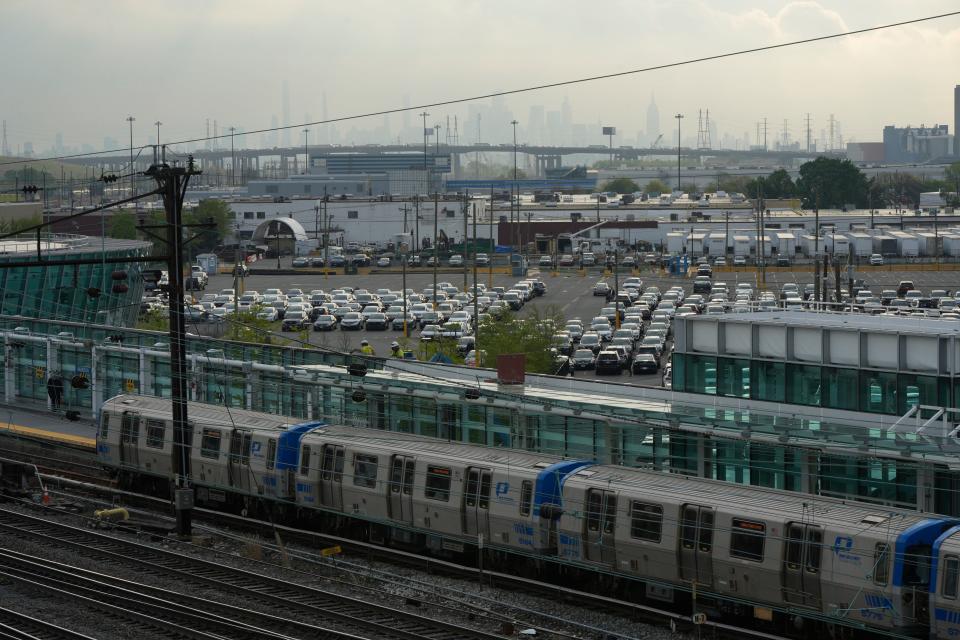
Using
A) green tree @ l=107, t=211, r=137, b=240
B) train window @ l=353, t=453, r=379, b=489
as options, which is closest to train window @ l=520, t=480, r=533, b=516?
train window @ l=353, t=453, r=379, b=489

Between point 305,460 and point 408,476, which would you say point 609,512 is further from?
point 305,460

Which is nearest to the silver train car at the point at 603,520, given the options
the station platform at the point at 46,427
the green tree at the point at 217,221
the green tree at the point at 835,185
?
the station platform at the point at 46,427

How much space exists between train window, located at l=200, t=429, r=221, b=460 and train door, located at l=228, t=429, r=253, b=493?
37 centimetres

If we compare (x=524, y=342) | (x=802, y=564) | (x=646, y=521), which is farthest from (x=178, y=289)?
(x=524, y=342)

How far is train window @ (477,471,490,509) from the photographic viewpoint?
1669 centimetres

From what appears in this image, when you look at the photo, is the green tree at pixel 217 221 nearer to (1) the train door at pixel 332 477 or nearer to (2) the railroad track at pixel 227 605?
(1) the train door at pixel 332 477

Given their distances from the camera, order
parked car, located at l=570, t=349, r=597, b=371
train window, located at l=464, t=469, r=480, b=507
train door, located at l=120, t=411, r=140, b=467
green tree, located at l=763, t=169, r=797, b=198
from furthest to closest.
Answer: green tree, located at l=763, t=169, r=797, b=198 → parked car, located at l=570, t=349, r=597, b=371 → train door, located at l=120, t=411, r=140, b=467 → train window, located at l=464, t=469, r=480, b=507

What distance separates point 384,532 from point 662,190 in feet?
530

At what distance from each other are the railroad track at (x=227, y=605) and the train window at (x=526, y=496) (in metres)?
2.29

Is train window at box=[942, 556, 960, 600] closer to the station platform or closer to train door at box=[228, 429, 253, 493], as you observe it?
train door at box=[228, 429, 253, 493]

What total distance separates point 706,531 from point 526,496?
2.79m

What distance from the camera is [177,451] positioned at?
20016 millimetres

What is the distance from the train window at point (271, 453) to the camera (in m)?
19.9

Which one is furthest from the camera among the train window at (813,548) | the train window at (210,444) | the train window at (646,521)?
the train window at (210,444)
